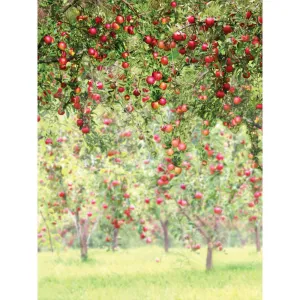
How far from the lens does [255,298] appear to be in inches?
100

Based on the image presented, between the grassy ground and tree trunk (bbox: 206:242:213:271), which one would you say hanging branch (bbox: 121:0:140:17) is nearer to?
the grassy ground

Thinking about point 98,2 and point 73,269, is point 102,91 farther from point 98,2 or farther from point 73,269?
point 73,269

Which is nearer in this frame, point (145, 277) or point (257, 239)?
point (145, 277)

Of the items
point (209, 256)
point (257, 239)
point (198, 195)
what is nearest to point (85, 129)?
point (198, 195)

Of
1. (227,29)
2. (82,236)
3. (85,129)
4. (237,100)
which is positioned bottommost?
(82,236)

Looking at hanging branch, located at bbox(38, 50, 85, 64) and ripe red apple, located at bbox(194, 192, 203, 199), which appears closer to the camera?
hanging branch, located at bbox(38, 50, 85, 64)

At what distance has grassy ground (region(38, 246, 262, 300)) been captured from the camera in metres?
2.62

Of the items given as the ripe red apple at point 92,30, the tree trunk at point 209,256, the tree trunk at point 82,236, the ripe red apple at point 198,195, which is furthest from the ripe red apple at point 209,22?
the tree trunk at point 209,256

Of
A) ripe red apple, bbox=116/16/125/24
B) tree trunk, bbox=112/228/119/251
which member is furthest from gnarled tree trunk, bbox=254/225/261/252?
ripe red apple, bbox=116/16/125/24

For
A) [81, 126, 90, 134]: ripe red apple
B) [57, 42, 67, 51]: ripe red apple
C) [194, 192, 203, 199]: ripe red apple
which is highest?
[57, 42, 67, 51]: ripe red apple

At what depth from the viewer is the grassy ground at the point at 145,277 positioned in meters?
2.62

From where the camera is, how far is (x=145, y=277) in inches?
114

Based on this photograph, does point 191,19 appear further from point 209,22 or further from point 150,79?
point 150,79

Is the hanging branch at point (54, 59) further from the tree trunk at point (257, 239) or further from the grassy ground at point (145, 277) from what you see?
the tree trunk at point (257, 239)
